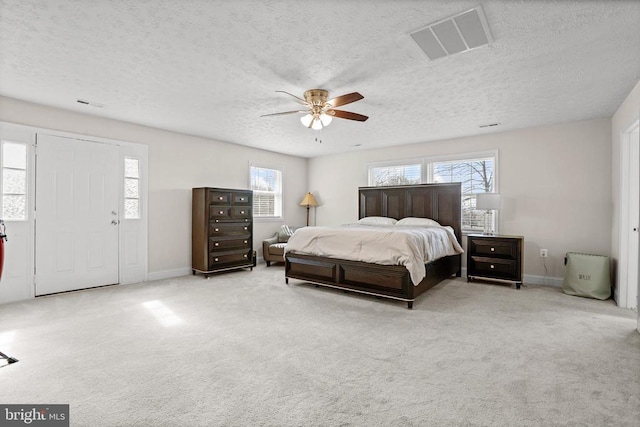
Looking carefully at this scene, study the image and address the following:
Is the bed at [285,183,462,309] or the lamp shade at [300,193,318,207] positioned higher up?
the lamp shade at [300,193,318,207]

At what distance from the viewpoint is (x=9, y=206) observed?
12.7 feet

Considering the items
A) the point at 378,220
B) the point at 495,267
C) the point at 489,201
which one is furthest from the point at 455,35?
the point at 378,220

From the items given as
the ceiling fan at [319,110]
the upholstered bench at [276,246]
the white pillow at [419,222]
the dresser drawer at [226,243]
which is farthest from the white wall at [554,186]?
the dresser drawer at [226,243]

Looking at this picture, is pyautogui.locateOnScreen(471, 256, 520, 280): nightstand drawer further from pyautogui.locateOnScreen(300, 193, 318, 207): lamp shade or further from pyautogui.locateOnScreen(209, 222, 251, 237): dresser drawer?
pyautogui.locateOnScreen(209, 222, 251, 237): dresser drawer

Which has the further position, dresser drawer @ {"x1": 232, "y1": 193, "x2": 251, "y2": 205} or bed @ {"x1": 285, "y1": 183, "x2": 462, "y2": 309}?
dresser drawer @ {"x1": 232, "y1": 193, "x2": 251, "y2": 205}

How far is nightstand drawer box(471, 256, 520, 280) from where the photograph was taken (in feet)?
15.5

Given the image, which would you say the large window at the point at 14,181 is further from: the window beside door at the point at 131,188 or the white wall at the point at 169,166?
the window beside door at the point at 131,188

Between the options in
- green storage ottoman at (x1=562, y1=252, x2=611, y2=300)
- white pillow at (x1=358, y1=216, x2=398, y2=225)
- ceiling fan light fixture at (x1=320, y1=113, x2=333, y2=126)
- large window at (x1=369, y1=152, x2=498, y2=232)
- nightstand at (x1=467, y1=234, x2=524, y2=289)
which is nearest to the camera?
ceiling fan light fixture at (x1=320, y1=113, x2=333, y2=126)

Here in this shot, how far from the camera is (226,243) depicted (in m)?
5.56

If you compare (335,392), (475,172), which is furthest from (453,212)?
(335,392)

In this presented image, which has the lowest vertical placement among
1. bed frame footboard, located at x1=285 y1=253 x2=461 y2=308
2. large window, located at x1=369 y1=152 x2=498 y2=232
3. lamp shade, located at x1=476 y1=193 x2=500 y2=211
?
bed frame footboard, located at x1=285 y1=253 x2=461 y2=308

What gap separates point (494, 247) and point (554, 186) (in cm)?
131

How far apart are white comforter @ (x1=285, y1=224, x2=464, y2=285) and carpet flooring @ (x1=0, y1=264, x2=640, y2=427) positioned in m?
0.54

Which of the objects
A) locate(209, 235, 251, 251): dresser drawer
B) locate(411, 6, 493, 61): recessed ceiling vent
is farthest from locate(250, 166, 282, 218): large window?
locate(411, 6, 493, 61): recessed ceiling vent
